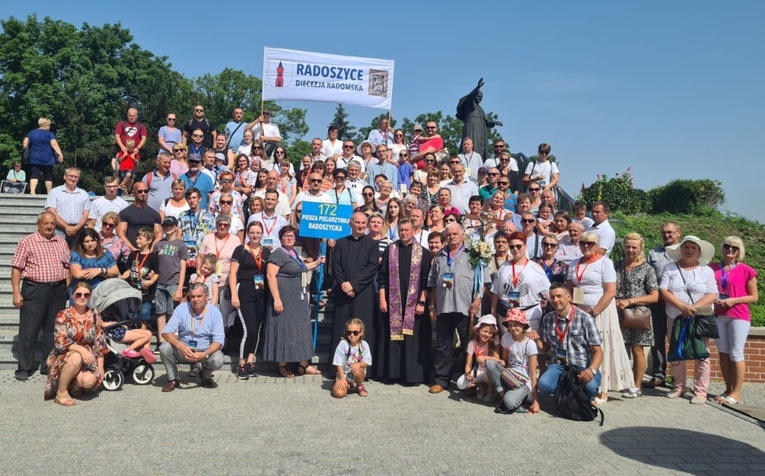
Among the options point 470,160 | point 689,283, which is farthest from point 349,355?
point 470,160

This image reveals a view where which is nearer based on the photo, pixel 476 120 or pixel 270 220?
pixel 270 220

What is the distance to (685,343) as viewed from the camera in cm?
720

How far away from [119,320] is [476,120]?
9.69 meters

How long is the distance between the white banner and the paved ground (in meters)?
7.82

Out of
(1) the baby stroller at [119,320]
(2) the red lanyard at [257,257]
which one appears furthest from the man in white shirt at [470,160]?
(1) the baby stroller at [119,320]

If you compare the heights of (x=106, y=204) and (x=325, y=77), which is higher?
(x=325, y=77)

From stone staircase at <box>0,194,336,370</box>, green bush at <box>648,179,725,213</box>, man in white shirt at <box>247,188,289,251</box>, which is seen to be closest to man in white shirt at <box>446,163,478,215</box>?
stone staircase at <box>0,194,336,370</box>

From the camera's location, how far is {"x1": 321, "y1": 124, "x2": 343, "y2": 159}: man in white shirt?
41.6ft

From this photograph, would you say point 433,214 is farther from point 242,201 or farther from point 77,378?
point 77,378

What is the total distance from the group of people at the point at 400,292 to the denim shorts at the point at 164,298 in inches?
0.7

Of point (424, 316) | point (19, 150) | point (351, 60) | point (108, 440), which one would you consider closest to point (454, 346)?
point (424, 316)

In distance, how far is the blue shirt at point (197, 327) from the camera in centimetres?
714

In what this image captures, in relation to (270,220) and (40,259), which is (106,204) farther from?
(270,220)

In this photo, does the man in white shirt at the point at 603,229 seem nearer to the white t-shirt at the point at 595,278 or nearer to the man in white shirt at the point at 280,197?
the white t-shirt at the point at 595,278
